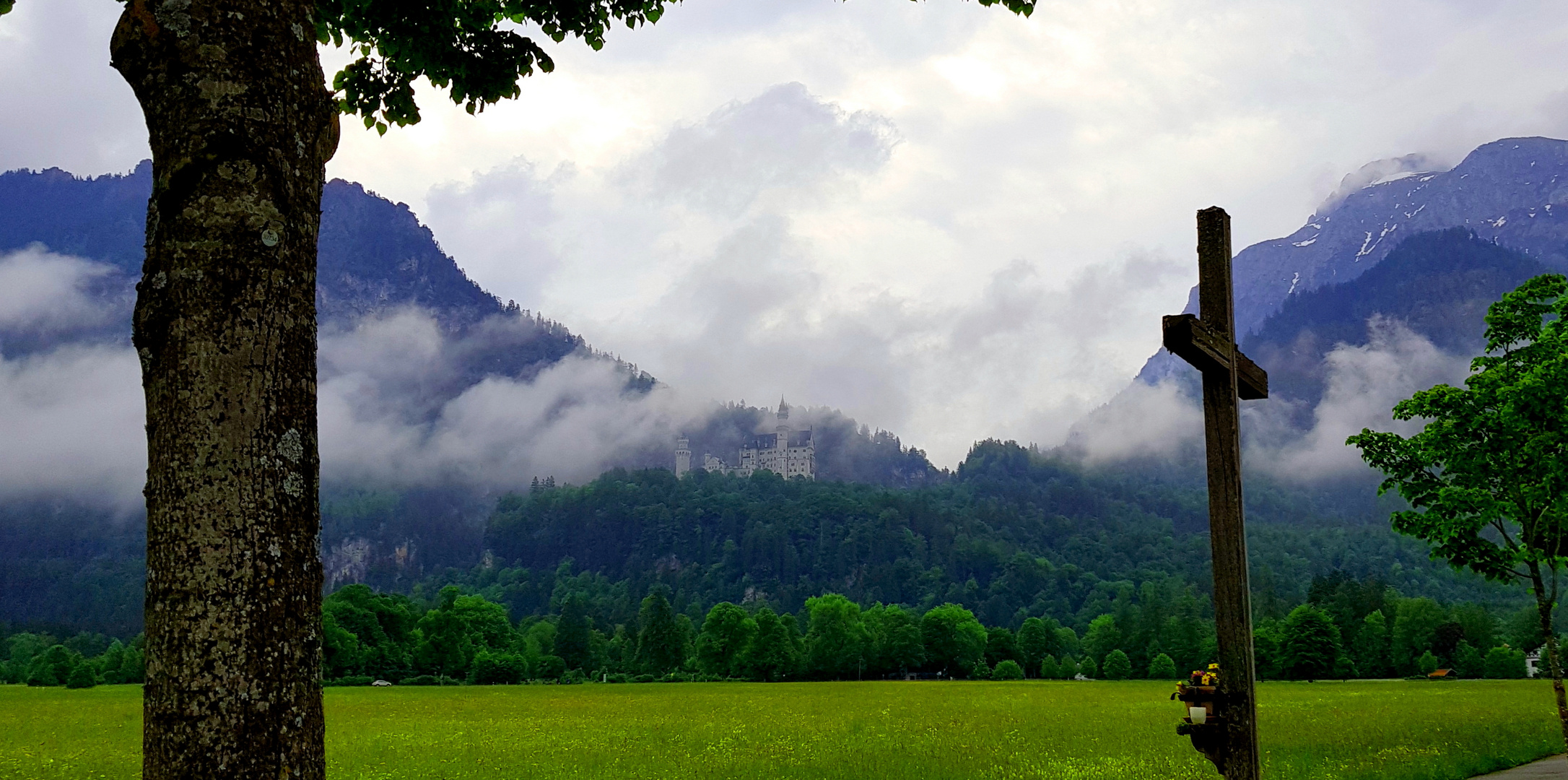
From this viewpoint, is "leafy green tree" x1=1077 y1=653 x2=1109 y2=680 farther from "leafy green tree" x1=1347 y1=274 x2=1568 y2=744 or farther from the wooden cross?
the wooden cross

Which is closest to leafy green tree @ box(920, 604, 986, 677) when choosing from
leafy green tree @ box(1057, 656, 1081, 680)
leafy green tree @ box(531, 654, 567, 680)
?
leafy green tree @ box(1057, 656, 1081, 680)

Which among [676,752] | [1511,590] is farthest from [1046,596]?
[676,752]

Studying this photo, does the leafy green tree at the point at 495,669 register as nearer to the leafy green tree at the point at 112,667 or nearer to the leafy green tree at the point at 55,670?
the leafy green tree at the point at 112,667

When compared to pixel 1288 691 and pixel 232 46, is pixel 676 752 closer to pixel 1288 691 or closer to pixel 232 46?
pixel 232 46

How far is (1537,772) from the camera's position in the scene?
16.8 metres

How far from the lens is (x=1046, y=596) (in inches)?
7367

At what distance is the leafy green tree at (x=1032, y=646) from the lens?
402 ft

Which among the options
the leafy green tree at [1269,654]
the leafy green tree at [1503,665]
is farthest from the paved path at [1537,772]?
the leafy green tree at [1503,665]

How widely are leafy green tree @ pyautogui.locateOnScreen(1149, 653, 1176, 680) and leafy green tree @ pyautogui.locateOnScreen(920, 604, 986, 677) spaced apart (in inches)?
782

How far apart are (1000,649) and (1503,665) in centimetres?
4906

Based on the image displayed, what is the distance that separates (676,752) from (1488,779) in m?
17.4

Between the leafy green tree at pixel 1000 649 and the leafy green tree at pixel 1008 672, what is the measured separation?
37.3 ft

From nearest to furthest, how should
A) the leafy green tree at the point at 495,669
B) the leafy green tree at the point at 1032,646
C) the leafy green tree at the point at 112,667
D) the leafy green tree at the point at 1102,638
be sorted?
the leafy green tree at the point at 112,667
the leafy green tree at the point at 495,669
the leafy green tree at the point at 1102,638
the leafy green tree at the point at 1032,646

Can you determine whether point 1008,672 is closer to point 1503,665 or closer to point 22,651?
point 1503,665
